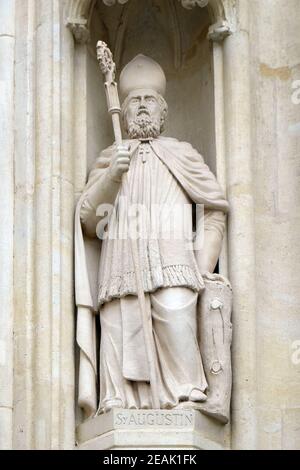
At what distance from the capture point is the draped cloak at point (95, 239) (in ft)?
42.9

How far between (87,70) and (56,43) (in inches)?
13.2

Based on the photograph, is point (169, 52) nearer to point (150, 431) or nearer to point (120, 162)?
point (120, 162)

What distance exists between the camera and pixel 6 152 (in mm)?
13344

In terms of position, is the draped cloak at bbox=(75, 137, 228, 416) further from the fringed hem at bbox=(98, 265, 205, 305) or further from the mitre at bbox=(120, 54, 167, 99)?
the mitre at bbox=(120, 54, 167, 99)

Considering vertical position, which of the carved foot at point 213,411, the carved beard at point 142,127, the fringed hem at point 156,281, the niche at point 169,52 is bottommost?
the carved foot at point 213,411

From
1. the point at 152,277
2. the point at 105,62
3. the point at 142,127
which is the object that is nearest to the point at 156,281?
the point at 152,277

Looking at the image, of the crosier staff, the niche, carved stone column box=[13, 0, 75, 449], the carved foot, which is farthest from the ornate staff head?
the carved foot

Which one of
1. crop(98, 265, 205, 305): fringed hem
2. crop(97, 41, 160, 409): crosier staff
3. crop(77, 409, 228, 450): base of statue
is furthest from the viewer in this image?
→ crop(98, 265, 205, 305): fringed hem

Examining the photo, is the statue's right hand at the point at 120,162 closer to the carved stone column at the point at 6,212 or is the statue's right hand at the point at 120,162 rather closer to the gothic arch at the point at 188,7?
the carved stone column at the point at 6,212

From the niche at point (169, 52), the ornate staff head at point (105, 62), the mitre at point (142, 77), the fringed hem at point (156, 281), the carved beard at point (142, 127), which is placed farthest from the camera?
the niche at point (169, 52)

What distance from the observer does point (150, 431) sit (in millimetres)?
12578

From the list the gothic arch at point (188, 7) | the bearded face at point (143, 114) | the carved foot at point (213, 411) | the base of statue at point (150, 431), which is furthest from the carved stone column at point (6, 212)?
the carved foot at point (213, 411)

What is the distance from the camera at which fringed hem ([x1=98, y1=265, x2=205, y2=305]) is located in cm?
1298

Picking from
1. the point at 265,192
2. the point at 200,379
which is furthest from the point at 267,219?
the point at 200,379
